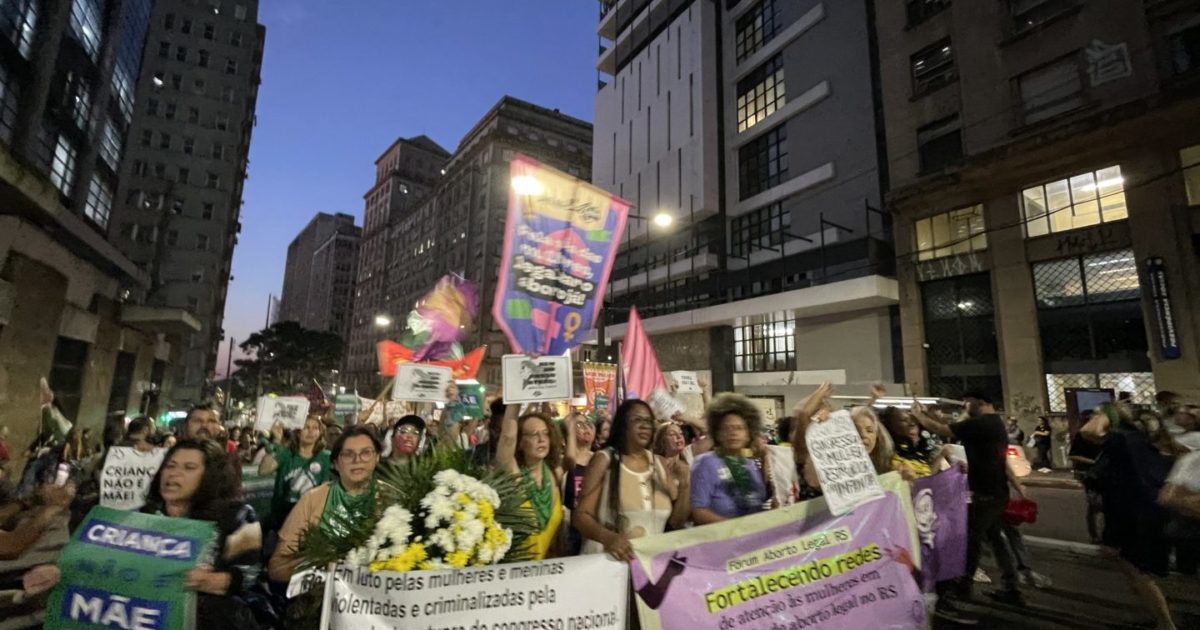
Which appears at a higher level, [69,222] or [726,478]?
[69,222]

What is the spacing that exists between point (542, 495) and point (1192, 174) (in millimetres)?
23175

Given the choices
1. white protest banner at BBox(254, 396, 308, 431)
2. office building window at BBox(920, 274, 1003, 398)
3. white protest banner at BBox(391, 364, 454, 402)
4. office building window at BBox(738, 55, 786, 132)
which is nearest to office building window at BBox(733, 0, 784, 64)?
office building window at BBox(738, 55, 786, 132)

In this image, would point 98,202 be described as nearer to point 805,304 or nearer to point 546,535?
point 546,535

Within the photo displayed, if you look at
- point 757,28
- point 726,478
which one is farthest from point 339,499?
point 757,28

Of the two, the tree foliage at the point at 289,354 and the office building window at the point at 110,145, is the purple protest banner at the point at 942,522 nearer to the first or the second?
the office building window at the point at 110,145

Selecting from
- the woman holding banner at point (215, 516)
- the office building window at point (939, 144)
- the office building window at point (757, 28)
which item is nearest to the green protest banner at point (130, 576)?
the woman holding banner at point (215, 516)

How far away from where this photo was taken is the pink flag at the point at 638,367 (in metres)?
8.66

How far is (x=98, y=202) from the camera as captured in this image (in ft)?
90.6

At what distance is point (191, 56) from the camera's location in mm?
52906

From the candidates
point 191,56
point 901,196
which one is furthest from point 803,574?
point 191,56

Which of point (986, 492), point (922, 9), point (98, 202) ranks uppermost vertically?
point (922, 9)

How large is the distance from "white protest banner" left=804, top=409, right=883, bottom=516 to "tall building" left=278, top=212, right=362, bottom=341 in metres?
132

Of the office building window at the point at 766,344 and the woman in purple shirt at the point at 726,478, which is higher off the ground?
the office building window at the point at 766,344

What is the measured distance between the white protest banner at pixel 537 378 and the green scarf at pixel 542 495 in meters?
0.94
